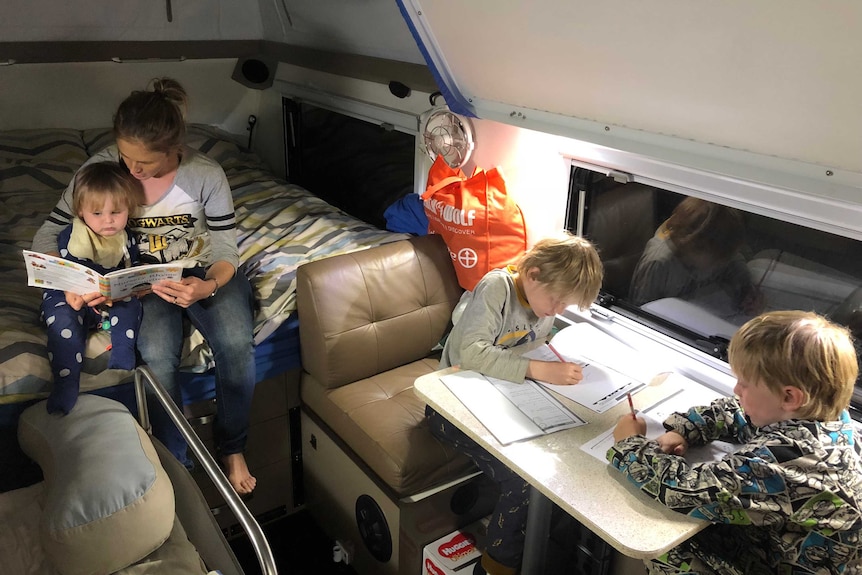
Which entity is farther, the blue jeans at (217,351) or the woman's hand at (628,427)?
the blue jeans at (217,351)

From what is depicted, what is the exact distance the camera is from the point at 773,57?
123cm

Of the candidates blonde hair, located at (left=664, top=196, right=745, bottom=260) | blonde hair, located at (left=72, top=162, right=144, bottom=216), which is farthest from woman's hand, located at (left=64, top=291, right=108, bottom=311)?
blonde hair, located at (left=664, top=196, right=745, bottom=260)

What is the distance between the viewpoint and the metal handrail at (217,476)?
1.19 meters

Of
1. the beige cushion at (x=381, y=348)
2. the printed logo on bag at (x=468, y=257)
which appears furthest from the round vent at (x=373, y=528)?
the printed logo on bag at (x=468, y=257)

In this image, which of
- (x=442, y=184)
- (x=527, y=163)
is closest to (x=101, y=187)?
(x=442, y=184)

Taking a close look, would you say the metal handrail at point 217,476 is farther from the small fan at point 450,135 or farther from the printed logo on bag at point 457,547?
the small fan at point 450,135

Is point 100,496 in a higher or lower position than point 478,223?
lower

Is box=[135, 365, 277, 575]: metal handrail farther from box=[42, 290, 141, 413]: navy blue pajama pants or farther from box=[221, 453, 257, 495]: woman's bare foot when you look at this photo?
box=[221, 453, 257, 495]: woman's bare foot

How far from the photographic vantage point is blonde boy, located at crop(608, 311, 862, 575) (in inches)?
45.5

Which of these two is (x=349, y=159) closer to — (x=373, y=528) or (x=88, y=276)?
(x=88, y=276)

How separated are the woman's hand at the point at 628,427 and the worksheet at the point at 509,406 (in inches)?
3.5

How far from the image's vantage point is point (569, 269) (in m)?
1.64

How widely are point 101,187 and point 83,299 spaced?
0.99ft

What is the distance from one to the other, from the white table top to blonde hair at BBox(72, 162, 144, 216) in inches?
38.3
